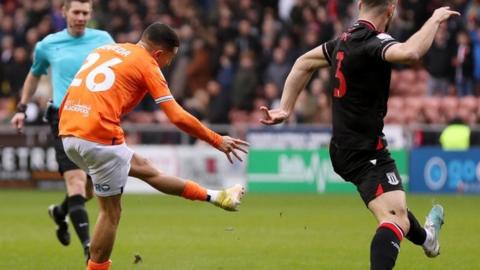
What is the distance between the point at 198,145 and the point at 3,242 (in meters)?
10.8

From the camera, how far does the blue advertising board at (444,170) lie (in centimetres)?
2198

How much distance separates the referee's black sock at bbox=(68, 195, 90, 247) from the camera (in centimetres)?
1134

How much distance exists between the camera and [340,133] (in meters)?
8.59

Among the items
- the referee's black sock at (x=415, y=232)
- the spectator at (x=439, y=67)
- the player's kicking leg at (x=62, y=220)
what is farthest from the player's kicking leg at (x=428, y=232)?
the spectator at (x=439, y=67)

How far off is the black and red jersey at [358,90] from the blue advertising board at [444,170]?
13.8m

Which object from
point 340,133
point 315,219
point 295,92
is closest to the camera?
point 340,133

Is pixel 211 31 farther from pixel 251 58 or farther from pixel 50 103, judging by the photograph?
pixel 50 103

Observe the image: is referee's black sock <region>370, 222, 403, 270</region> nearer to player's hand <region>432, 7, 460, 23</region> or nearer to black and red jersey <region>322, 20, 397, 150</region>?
black and red jersey <region>322, 20, 397, 150</region>

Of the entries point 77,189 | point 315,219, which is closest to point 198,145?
point 315,219

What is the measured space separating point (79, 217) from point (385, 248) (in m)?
4.38

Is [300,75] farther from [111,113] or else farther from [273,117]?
[111,113]

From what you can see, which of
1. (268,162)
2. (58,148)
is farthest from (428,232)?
(268,162)

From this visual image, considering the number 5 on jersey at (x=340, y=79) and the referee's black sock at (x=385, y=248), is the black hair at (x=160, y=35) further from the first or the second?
the referee's black sock at (x=385, y=248)

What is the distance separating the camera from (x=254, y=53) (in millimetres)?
25516
